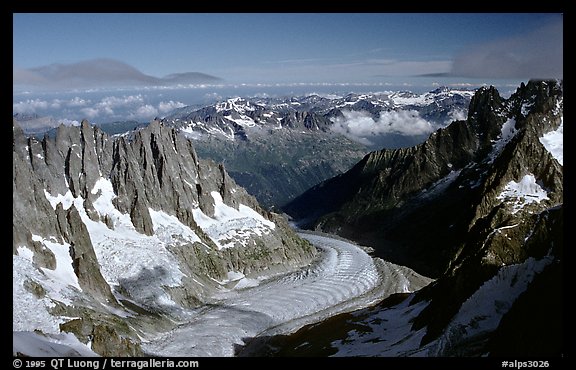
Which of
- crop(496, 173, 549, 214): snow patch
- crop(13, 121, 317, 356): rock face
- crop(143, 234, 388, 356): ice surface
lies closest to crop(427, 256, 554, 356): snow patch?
crop(143, 234, 388, 356): ice surface

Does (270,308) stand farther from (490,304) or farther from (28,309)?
(490,304)

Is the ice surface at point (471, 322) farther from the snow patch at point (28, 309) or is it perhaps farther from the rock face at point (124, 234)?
the snow patch at point (28, 309)

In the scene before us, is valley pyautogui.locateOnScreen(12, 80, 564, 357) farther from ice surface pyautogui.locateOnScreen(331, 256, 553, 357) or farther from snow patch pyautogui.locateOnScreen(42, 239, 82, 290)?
snow patch pyautogui.locateOnScreen(42, 239, 82, 290)

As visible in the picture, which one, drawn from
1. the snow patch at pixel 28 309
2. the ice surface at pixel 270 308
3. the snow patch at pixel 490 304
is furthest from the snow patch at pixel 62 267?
the snow patch at pixel 490 304

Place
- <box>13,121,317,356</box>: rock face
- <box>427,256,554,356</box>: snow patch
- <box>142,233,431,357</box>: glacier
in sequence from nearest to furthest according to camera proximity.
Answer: <box>427,256,554,356</box>: snow patch → <box>13,121,317,356</box>: rock face → <box>142,233,431,357</box>: glacier

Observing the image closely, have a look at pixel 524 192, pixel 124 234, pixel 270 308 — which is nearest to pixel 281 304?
pixel 270 308
